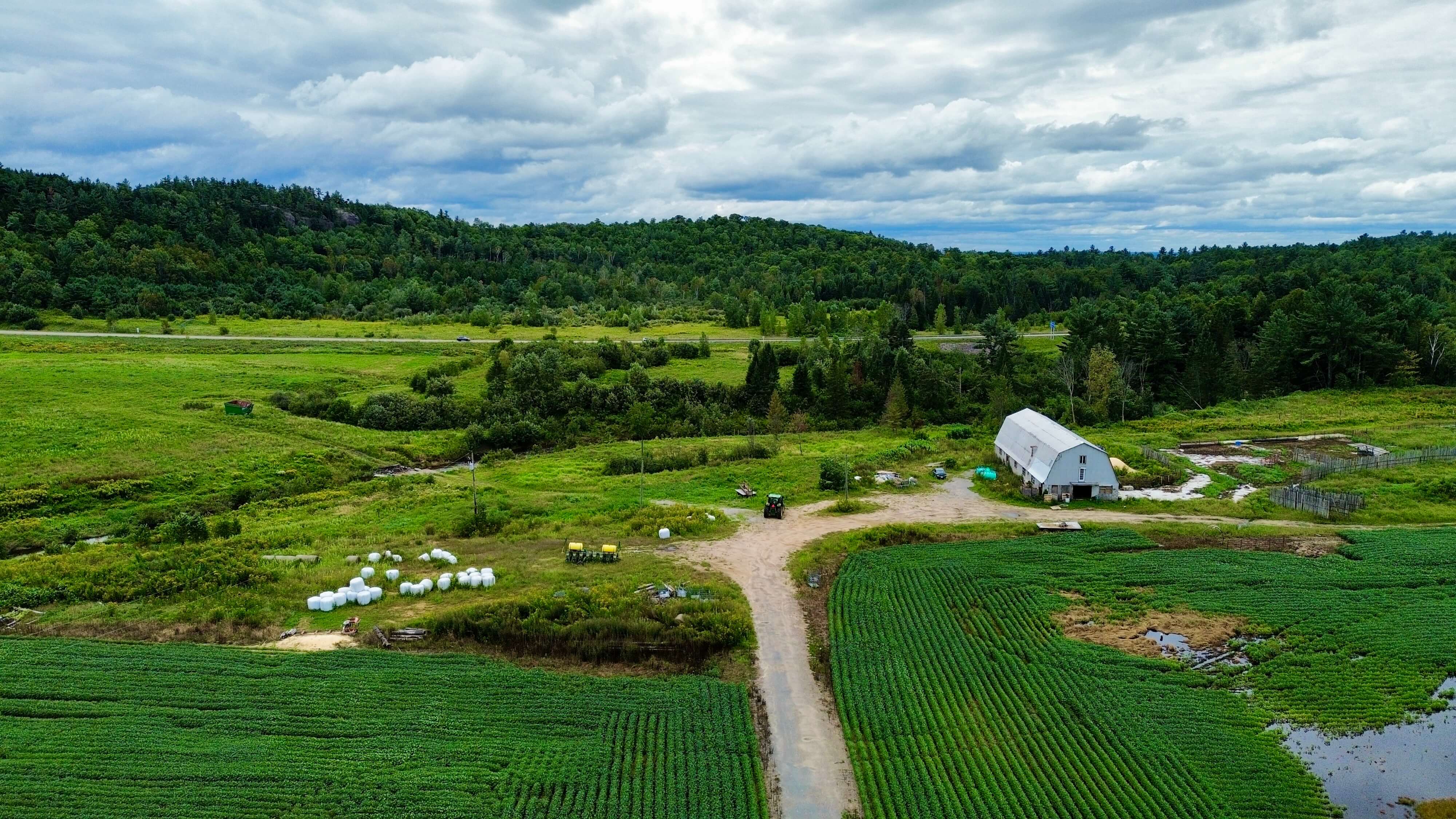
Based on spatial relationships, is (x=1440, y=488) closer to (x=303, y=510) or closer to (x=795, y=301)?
(x=303, y=510)

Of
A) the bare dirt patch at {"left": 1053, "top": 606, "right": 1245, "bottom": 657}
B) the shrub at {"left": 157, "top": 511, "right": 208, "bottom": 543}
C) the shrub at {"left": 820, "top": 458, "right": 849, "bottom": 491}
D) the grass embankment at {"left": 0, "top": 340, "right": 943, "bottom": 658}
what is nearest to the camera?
the bare dirt patch at {"left": 1053, "top": 606, "right": 1245, "bottom": 657}

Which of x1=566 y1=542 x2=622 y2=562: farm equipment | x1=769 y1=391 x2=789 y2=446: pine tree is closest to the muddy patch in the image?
x1=769 y1=391 x2=789 y2=446: pine tree

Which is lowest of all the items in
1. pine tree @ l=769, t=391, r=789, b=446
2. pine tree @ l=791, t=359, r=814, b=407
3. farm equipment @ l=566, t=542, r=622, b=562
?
farm equipment @ l=566, t=542, r=622, b=562

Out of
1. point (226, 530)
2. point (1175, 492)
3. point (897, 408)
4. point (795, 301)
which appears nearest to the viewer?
point (226, 530)

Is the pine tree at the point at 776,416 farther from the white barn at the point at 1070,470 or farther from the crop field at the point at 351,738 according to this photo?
the crop field at the point at 351,738

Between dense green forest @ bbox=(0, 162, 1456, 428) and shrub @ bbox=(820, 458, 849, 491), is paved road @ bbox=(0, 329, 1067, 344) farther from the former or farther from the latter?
shrub @ bbox=(820, 458, 849, 491)

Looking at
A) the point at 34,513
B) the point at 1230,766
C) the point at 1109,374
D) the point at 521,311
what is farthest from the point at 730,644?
the point at 521,311

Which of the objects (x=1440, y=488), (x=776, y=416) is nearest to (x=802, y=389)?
(x=776, y=416)
